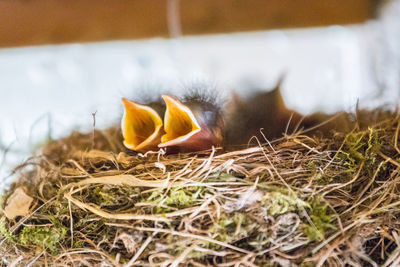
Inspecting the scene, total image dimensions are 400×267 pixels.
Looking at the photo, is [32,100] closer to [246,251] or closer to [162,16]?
[162,16]

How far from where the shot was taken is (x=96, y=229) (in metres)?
0.59

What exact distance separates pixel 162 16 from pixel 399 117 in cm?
80

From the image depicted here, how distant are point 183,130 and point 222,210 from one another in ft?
0.63

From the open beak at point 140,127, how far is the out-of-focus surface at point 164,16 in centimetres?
60

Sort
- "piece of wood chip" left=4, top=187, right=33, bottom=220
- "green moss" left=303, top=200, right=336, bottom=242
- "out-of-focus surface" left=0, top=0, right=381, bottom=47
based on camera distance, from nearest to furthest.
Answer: "green moss" left=303, top=200, right=336, bottom=242, "piece of wood chip" left=4, top=187, right=33, bottom=220, "out-of-focus surface" left=0, top=0, right=381, bottom=47

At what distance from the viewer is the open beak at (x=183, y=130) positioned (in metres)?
0.62

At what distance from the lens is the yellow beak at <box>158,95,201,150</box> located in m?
0.62

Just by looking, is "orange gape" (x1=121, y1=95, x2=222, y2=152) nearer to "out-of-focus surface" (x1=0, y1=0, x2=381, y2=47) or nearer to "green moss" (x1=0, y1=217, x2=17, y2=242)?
"green moss" (x1=0, y1=217, x2=17, y2=242)

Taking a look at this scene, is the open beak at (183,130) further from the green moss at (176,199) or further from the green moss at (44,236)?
the green moss at (44,236)

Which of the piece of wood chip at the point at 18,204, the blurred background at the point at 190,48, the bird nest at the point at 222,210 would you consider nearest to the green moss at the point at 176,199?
the bird nest at the point at 222,210

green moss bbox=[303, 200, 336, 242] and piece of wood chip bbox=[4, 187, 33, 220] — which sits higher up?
piece of wood chip bbox=[4, 187, 33, 220]

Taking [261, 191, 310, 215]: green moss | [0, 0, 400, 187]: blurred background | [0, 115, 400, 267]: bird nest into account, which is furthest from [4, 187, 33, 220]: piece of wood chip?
[0, 0, 400, 187]: blurred background

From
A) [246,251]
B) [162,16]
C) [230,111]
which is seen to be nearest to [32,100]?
[162,16]

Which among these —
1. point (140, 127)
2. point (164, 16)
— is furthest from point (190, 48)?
point (140, 127)
